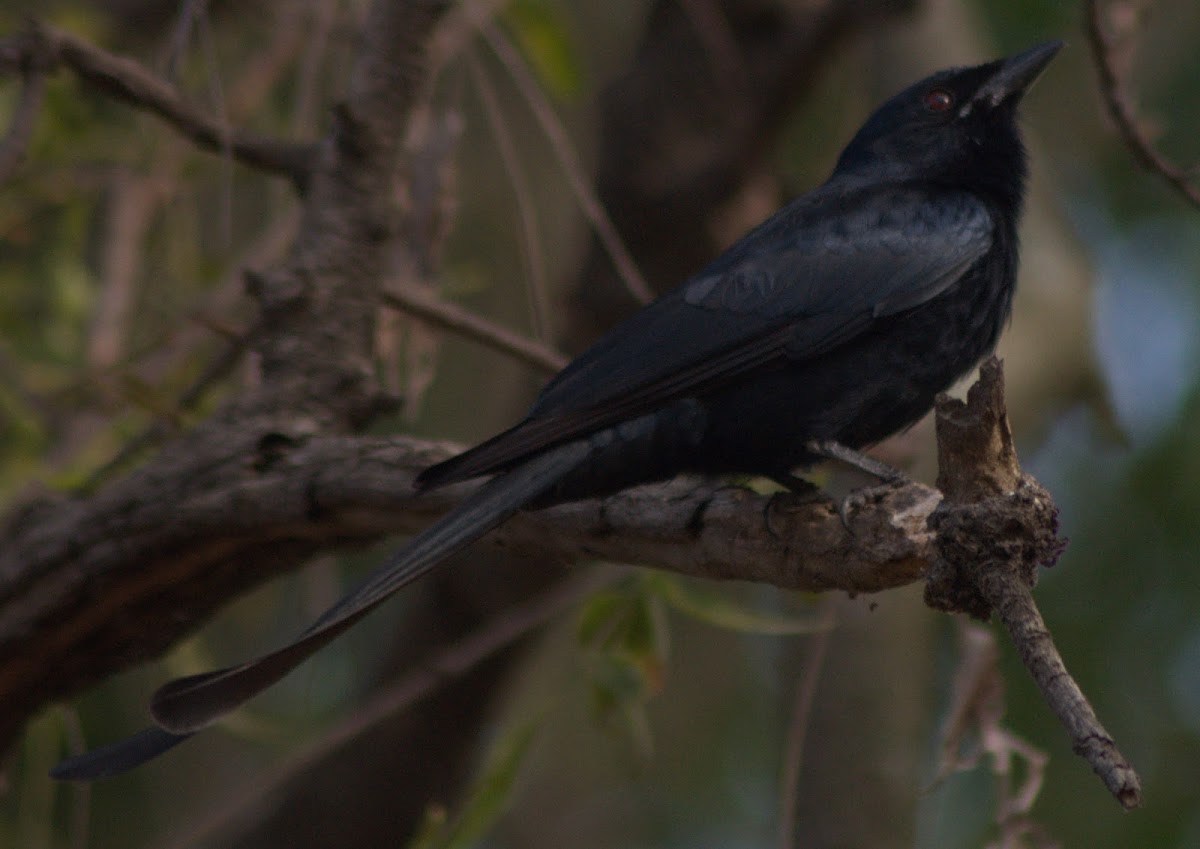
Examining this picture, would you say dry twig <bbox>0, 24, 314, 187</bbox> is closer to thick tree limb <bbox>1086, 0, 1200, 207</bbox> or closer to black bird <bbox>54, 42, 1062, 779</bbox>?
black bird <bbox>54, 42, 1062, 779</bbox>

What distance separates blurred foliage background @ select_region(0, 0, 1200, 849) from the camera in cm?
383

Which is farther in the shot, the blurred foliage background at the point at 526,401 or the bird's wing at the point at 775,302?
the blurred foliage background at the point at 526,401

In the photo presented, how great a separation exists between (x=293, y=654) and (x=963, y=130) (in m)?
2.32

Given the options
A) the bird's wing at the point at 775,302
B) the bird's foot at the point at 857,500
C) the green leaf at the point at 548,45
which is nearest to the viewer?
the bird's foot at the point at 857,500

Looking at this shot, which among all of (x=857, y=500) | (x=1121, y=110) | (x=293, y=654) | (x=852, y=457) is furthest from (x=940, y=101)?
(x=293, y=654)

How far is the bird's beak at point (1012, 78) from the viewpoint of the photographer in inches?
155

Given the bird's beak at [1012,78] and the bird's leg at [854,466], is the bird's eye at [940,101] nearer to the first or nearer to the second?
the bird's beak at [1012,78]

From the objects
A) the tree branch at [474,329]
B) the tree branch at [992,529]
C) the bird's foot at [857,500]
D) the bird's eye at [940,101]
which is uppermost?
the bird's eye at [940,101]

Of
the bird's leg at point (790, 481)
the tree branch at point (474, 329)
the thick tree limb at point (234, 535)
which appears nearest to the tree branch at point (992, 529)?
the thick tree limb at point (234, 535)

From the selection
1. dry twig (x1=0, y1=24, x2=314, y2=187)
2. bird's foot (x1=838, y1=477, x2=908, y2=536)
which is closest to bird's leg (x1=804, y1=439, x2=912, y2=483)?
bird's foot (x1=838, y1=477, x2=908, y2=536)

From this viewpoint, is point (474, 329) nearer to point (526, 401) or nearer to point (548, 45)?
point (548, 45)

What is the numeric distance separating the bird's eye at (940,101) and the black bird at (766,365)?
0.90 feet

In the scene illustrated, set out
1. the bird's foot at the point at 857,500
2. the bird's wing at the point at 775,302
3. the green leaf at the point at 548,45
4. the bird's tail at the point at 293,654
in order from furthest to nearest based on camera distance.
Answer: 1. the green leaf at the point at 548,45
2. the bird's wing at the point at 775,302
3. the bird's tail at the point at 293,654
4. the bird's foot at the point at 857,500

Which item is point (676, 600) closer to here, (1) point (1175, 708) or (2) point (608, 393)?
(2) point (608, 393)
